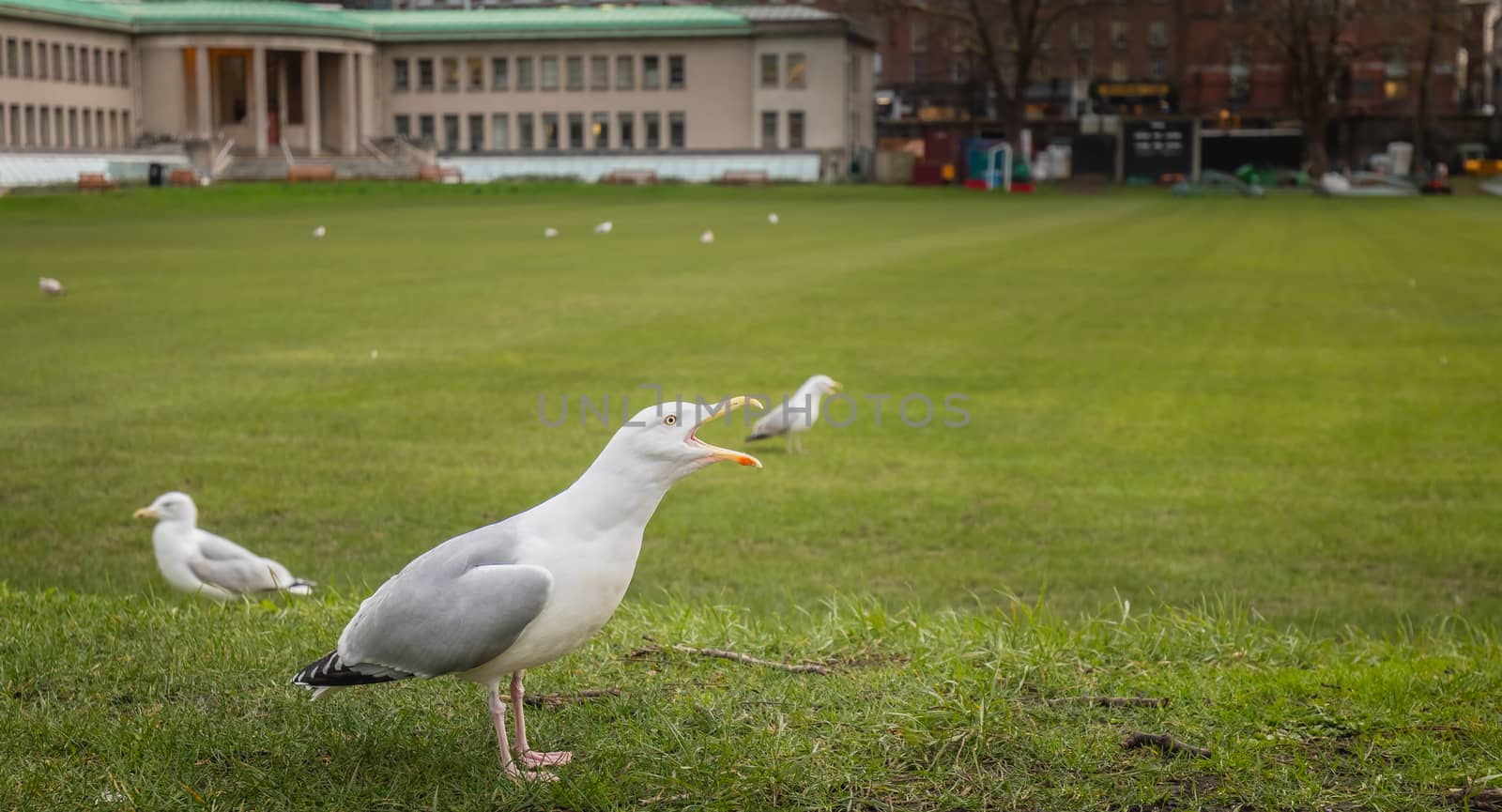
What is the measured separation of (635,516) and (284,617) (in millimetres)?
2896

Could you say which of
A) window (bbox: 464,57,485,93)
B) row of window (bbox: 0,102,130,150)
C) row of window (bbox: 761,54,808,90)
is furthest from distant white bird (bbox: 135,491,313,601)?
window (bbox: 464,57,485,93)

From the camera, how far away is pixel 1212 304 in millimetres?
24109

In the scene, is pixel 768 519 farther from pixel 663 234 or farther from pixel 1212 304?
pixel 663 234

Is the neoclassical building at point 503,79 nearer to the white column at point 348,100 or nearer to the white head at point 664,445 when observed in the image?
the white column at point 348,100

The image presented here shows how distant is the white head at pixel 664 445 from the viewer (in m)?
3.92

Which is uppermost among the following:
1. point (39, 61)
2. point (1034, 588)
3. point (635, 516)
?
point (39, 61)

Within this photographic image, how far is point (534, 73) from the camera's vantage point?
105 metres

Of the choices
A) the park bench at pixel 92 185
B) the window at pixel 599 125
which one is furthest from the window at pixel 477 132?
the park bench at pixel 92 185

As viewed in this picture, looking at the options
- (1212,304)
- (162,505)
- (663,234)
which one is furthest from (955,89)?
(162,505)

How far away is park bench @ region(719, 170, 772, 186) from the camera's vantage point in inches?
3504

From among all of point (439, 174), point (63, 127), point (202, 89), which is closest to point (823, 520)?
point (439, 174)

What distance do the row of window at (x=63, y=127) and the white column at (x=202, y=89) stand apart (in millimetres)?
4102

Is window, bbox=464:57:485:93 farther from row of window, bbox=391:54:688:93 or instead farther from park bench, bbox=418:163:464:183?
park bench, bbox=418:163:464:183

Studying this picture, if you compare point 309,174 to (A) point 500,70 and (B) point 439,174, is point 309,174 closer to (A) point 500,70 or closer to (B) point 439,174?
(B) point 439,174
